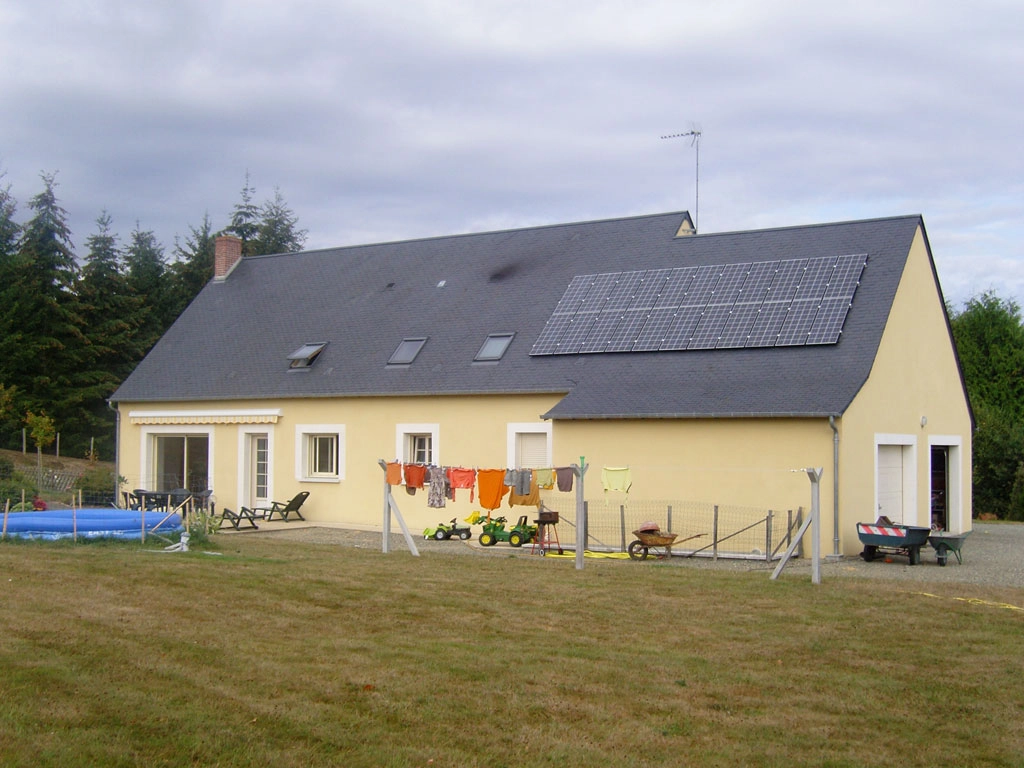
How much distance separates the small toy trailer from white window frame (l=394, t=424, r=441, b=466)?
9.19m

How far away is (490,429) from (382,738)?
1533cm

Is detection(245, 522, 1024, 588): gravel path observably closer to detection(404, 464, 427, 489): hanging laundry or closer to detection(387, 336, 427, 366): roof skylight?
detection(404, 464, 427, 489): hanging laundry

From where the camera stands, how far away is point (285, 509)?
79.9 feet

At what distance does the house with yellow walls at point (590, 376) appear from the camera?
1897 centimetres

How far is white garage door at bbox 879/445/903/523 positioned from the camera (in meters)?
20.3

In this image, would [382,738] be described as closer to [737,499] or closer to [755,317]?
[737,499]

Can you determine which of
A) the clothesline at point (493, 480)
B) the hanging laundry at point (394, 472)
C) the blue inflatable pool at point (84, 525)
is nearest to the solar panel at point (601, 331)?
the clothesline at point (493, 480)

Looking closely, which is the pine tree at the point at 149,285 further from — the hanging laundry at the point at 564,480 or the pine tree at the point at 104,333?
the hanging laundry at the point at 564,480

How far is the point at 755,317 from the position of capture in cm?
2073

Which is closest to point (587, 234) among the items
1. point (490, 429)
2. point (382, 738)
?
point (490, 429)

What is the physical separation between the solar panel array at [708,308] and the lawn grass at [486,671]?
7142 millimetres

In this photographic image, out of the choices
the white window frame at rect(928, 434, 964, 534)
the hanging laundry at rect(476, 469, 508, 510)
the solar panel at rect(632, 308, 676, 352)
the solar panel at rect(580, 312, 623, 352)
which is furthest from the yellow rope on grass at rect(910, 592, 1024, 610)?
the white window frame at rect(928, 434, 964, 534)

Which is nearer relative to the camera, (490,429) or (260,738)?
(260,738)

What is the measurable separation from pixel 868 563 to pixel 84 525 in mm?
12937
